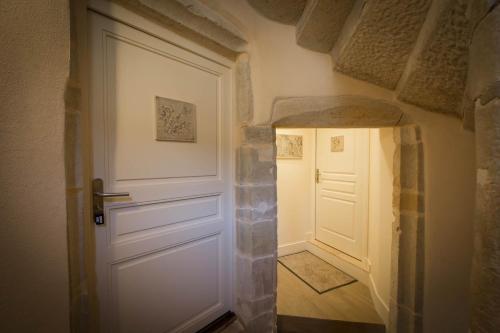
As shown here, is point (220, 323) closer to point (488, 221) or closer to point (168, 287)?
point (168, 287)

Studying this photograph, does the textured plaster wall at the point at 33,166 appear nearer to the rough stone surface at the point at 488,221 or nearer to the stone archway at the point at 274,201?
the stone archway at the point at 274,201

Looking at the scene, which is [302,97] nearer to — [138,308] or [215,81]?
[215,81]

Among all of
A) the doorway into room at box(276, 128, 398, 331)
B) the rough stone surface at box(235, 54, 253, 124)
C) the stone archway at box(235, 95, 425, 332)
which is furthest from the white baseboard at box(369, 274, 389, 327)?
the rough stone surface at box(235, 54, 253, 124)

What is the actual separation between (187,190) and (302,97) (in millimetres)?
957

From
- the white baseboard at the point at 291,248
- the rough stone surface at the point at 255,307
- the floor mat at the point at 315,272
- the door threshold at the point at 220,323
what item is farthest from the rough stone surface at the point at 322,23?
the white baseboard at the point at 291,248

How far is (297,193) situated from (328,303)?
4.78 feet

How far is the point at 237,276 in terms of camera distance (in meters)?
1.32

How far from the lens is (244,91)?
1250 mm

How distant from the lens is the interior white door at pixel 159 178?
2.88 ft

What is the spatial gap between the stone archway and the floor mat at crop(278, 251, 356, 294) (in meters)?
0.89

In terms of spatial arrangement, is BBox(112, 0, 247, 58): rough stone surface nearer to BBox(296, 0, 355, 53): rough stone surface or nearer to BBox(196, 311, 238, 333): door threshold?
BBox(296, 0, 355, 53): rough stone surface

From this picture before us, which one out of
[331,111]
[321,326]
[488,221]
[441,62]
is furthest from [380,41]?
[321,326]

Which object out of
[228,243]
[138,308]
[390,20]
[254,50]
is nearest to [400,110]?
[390,20]

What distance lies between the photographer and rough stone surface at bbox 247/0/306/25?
1168mm
